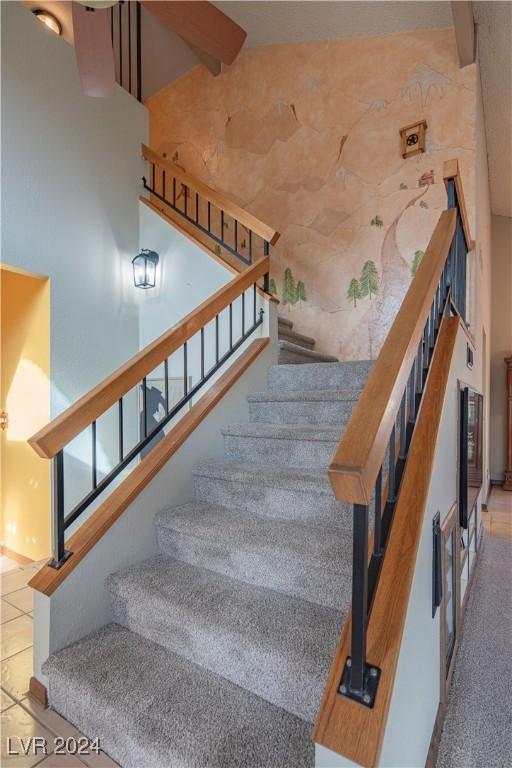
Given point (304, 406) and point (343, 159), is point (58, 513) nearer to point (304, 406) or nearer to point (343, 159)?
point (304, 406)

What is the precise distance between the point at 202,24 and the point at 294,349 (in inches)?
98.8

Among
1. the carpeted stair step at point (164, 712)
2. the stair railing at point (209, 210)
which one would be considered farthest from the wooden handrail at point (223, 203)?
the carpeted stair step at point (164, 712)

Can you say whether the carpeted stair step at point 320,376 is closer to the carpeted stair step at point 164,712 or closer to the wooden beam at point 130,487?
the wooden beam at point 130,487

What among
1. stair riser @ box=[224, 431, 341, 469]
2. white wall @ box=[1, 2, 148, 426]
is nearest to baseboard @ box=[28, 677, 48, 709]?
stair riser @ box=[224, 431, 341, 469]

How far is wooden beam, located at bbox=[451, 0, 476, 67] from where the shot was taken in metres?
3.05

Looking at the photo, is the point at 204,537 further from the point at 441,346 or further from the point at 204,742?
the point at 441,346

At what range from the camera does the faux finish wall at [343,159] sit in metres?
3.68

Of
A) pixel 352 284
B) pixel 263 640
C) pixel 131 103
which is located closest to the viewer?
pixel 263 640

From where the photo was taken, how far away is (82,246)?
3387mm

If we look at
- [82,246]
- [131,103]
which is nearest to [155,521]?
[82,246]

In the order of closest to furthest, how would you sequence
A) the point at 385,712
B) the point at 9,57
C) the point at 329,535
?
the point at 385,712, the point at 329,535, the point at 9,57

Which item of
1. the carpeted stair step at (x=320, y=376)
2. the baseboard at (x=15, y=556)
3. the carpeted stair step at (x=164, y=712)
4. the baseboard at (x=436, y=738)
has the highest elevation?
the carpeted stair step at (x=320, y=376)

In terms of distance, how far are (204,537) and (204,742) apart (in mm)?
739

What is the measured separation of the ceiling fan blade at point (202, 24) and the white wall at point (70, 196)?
0.86 meters
